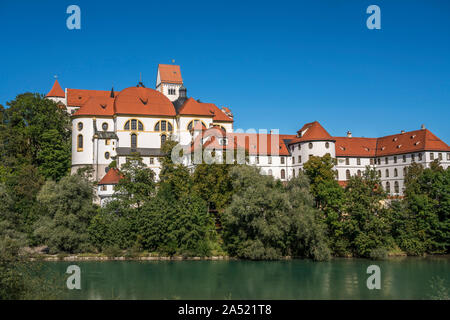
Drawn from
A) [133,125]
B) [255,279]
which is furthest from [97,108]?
[255,279]

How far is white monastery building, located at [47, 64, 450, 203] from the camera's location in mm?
48438

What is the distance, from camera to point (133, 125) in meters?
50.1

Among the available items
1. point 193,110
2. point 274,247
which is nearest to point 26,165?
point 193,110

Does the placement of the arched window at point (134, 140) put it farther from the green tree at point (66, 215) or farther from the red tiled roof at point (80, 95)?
the red tiled roof at point (80, 95)

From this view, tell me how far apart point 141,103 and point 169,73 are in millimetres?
16108

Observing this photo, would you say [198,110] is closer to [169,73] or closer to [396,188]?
[169,73]

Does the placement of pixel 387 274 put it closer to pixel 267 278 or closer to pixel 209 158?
pixel 267 278

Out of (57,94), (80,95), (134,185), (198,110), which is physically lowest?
(134,185)

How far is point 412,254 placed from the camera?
3875 centimetres

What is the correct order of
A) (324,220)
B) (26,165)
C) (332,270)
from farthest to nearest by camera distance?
(26,165) < (324,220) < (332,270)

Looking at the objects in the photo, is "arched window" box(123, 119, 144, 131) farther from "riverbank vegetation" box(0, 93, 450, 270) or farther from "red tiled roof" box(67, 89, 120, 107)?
"red tiled roof" box(67, 89, 120, 107)

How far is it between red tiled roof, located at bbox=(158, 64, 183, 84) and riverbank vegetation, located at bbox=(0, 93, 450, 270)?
2633cm

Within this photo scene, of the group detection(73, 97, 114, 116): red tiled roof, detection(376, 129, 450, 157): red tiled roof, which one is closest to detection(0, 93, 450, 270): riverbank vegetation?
detection(376, 129, 450, 157): red tiled roof

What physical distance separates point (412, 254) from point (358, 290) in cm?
1716
